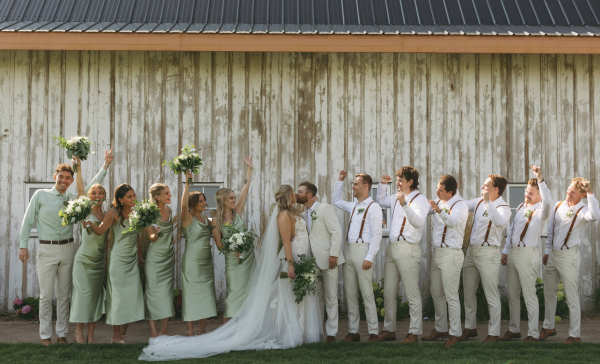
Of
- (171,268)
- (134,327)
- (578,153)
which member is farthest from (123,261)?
(578,153)

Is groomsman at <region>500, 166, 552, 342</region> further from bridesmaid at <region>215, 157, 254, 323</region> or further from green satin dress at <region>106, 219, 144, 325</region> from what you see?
green satin dress at <region>106, 219, 144, 325</region>

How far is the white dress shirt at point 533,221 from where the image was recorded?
6.18 metres

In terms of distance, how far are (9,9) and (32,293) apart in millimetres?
4576

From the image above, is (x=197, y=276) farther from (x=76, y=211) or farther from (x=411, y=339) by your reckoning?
(x=411, y=339)

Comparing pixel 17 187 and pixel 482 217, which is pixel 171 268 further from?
pixel 482 217

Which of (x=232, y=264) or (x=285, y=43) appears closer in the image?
(x=232, y=264)

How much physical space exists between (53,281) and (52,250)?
1.23 feet

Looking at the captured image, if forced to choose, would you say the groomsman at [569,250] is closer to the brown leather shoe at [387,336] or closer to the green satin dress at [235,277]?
the brown leather shoe at [387,336]

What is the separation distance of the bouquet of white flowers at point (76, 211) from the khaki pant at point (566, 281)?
554cm

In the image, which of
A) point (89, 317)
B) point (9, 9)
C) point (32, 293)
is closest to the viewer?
point (89, 317)

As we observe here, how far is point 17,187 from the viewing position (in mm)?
8102

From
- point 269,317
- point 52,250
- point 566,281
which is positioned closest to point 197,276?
point 269,317

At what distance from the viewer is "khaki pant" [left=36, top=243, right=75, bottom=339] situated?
6.17 meters

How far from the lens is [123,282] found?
623cm
